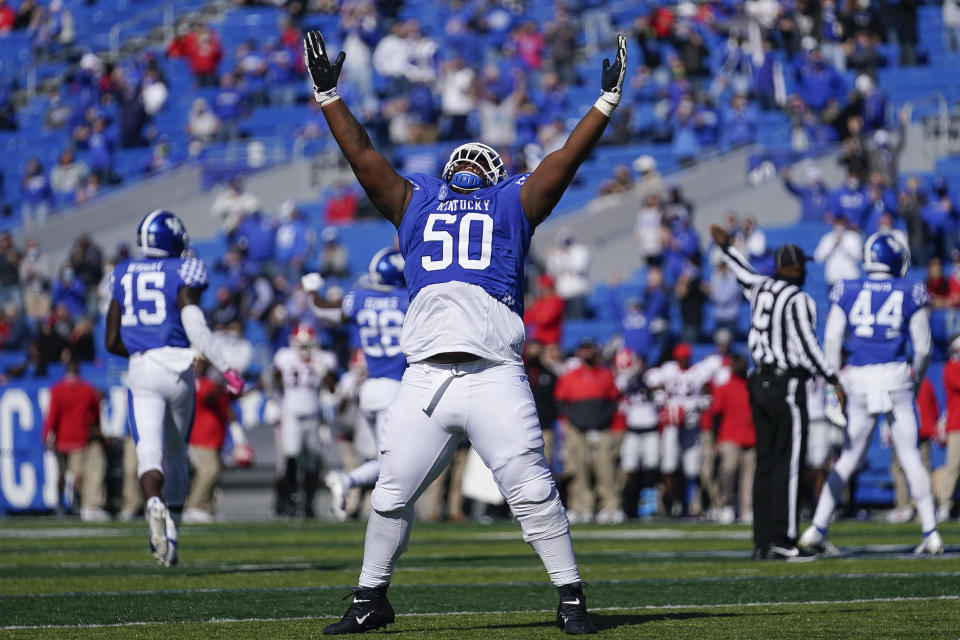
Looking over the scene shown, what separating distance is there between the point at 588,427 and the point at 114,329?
837 centimetres

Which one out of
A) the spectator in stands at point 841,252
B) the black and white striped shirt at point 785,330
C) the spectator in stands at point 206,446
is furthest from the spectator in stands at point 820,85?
the black and white striped shirt at point 785,330

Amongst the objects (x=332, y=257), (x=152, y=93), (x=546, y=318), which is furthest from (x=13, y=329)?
(x=546, y=318)

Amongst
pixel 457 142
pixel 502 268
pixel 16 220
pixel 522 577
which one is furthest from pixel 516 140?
pixel 502 268

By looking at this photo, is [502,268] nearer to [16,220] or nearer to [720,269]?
[720,269]

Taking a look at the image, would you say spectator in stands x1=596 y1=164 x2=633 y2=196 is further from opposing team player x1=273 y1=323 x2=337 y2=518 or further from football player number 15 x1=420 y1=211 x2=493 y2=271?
football player number 15 x1=420 y1=211 x2=493 y2=271

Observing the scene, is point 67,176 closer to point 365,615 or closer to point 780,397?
point 780,397

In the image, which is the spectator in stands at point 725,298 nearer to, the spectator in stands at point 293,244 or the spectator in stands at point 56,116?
the spectator in stands at point 293,244

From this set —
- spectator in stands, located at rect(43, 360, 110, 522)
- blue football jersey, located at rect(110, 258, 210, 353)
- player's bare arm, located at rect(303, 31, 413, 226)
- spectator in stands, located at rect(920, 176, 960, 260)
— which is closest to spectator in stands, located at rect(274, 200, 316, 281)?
spectator in stands, located at rect(43, 360, 110, 522)

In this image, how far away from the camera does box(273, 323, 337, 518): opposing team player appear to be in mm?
17641

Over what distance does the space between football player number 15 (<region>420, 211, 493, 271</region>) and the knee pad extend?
2.52ft

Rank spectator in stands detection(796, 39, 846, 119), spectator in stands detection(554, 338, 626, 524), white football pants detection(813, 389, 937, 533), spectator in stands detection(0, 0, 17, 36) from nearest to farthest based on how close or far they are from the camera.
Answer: white football pants detection(813, 389, 937, 533) < spectator in stands detection(554, 338, 626, 524) < spectator in stands detection(796, 39, 846, 119) < spectator in stands detection(0, 0, 17, 36)

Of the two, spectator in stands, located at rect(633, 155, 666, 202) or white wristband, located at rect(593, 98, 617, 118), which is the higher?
spectator in stands, located at rect(633, 155, 666, 202)

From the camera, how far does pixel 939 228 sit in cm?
1919

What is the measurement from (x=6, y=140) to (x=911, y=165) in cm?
A: 1624
